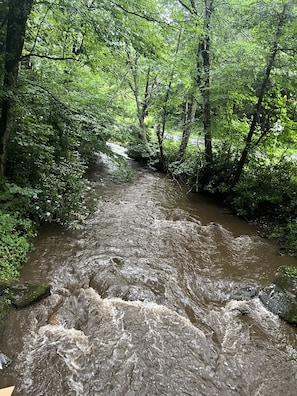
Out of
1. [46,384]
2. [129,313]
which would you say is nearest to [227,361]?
[129,313]

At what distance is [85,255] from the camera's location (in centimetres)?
596

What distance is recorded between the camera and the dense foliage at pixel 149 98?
5242 millimetres

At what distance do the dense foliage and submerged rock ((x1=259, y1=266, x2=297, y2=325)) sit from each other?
2.16 metres

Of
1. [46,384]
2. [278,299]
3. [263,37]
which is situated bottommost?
[46,384]

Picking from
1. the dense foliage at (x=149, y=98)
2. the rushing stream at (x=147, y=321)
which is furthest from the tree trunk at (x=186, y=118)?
the rushing stream at (x=147, y=321)

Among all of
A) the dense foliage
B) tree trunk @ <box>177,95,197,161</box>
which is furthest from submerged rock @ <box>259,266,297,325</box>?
tree trunk @ <box>177,95,197,161</box>

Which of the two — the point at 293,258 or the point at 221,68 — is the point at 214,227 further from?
the point at 221,68

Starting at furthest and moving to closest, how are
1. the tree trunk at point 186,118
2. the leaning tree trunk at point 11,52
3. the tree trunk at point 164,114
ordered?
the tree trunk at point 186,118, the tree trunk at point 164,114, the leaning tree trunk at point 11,52

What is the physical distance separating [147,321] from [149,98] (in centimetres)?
1148

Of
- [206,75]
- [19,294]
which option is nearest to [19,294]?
[19,294]

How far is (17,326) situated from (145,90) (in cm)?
1326

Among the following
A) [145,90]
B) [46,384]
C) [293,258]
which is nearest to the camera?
[46,384]

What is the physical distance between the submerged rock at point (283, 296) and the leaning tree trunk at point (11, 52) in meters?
5.73

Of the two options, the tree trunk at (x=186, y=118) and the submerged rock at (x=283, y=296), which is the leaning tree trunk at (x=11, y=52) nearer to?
the submerged rock at (x=283, y=296)
